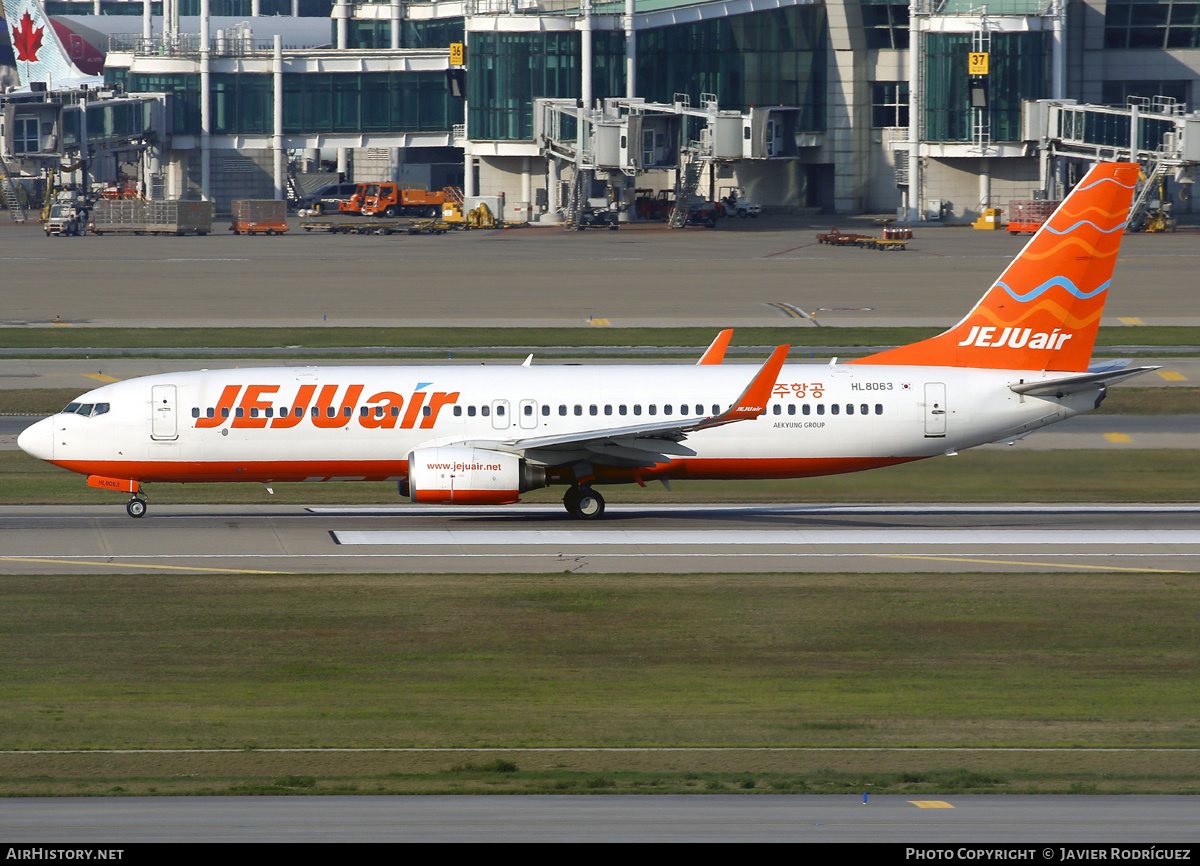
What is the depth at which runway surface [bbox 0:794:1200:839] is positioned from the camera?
16.2 meters

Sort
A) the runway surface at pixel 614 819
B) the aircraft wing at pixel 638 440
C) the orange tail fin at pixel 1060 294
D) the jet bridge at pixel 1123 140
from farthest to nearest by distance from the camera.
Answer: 1. the jet bridge at pixel 1123 140
2. the orange tail fin at pixel 1060 294
3. the aircraft wing at pixel 638 440
4. the runway surface at pixel 614 819

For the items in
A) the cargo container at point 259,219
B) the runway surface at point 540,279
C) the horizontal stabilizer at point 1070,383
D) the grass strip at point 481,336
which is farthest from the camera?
the cargo container at point 259,219

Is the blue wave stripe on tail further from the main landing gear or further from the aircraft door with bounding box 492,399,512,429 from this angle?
the aircraft door with bounding box 492,399,512,429

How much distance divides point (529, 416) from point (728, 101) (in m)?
122

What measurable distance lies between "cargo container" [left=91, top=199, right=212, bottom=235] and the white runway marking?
109547 millimetres

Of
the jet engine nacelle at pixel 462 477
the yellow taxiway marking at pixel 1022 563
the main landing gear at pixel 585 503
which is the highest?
the jet engine nacelle at pixel 462 477

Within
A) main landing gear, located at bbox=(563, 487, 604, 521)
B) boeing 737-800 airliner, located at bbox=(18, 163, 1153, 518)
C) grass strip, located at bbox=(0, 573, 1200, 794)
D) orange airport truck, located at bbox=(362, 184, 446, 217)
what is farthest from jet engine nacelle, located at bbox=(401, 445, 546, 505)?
orange airport truck, located at bbox=(362, 184, 446, 217)

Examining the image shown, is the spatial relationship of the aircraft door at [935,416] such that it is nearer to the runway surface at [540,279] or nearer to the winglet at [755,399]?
the winglet at [755,399]

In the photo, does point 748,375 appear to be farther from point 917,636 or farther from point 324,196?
point 324,196

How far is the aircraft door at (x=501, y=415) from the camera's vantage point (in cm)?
3881

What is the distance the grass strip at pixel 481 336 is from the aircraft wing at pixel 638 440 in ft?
98.9

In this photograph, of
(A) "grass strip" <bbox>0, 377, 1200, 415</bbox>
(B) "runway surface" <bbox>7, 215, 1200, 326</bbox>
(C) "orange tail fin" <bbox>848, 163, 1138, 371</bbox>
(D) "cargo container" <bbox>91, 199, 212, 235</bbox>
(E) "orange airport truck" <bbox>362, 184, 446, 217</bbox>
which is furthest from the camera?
(E) "orange airport truck" <bbox>362, 184, 446, 217</bbox>

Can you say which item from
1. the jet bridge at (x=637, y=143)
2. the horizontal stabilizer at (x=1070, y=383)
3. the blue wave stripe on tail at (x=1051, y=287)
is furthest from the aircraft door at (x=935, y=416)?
the jet bridge at (x=637, y=143)

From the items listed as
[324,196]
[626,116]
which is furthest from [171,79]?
[626,116]
